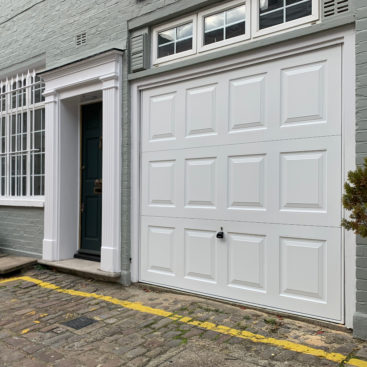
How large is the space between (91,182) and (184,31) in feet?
9.18

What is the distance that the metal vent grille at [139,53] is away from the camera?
5.09 metres

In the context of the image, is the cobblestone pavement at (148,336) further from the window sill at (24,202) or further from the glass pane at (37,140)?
the glass pane at (37,140)

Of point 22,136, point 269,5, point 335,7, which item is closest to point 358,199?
point 335,7

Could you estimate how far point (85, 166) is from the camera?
6395 mm

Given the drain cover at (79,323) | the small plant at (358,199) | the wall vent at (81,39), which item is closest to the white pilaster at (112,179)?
the wall vent at (81,39)

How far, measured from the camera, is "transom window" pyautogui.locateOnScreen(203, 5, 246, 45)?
434 cm

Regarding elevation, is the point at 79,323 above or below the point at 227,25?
below

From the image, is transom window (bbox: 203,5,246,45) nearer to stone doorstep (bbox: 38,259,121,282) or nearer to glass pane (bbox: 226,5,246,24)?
glass pane (bbox: 226,5,246,24)

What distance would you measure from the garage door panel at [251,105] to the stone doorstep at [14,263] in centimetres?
281

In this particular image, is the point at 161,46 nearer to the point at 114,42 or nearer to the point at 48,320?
the point at 114,42

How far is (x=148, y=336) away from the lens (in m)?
3.60

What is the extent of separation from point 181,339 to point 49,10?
5.64 meters

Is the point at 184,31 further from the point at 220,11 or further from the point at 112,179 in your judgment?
the point at 112,179

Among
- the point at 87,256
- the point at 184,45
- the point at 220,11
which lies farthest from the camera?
the point at 87,256
